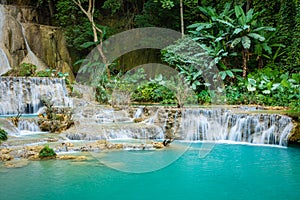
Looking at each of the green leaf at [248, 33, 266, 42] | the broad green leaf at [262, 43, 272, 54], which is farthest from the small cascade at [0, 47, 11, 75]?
the broad green leaf at [262, 43, 272, 54]

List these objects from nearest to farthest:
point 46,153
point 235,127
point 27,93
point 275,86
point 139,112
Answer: point 46,153 → point 235,127 → point 139,112 → point 275,86 → point 27,93

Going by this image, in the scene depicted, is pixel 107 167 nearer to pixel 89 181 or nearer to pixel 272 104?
pixel 89 181

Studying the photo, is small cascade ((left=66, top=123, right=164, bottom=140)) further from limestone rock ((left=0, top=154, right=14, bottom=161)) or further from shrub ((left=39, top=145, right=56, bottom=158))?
limestone rock ((left=0, top=154, right=14, bottom=161))

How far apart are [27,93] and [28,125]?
149 inches

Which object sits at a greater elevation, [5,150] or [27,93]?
[27,93]

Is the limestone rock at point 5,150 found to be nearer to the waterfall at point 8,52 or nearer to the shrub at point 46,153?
the shrub at point 46,153

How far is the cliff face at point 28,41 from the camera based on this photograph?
1558 centimetres

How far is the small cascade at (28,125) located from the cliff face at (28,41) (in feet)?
22.8

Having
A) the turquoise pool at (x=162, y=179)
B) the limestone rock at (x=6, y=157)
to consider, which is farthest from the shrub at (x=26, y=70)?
the turquoise pool at (x=162, y=179)

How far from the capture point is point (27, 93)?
12.4 m

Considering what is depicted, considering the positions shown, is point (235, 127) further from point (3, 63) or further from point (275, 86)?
point (3, 63)

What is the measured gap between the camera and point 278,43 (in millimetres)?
14422

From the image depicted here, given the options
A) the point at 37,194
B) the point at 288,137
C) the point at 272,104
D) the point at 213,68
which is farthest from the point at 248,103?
the point at 37,194

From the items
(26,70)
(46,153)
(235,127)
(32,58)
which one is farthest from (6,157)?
(32,58)
